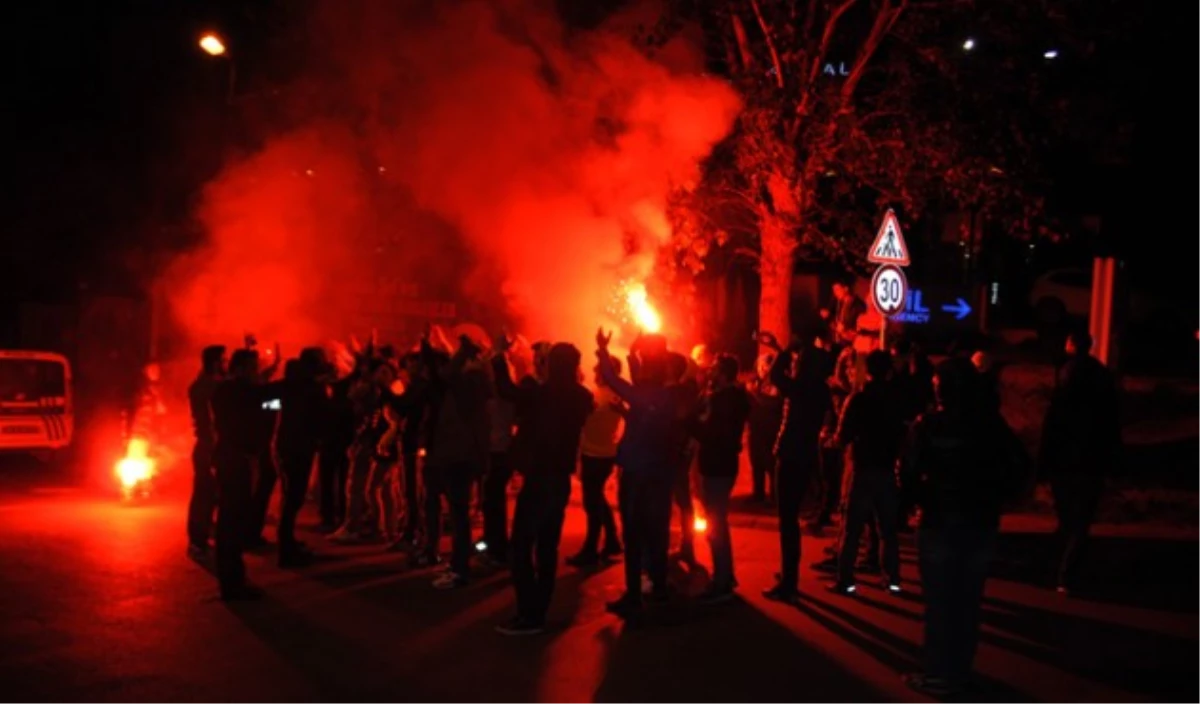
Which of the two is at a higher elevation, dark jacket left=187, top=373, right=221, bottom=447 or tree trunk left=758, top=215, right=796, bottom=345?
tree trunk left=758, top=215, right=796, bottom=345

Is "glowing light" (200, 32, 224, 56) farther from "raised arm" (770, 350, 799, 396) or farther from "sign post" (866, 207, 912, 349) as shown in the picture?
"raised arm" (770, 350, 799, 396)

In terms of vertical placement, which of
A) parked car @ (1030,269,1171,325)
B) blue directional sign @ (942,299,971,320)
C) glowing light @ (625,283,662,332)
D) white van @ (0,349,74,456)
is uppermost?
parked car @ (1030,269,1171,325)

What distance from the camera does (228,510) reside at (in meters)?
8.01

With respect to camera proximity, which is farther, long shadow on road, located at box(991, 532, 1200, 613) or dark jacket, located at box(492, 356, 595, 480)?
long shadow on road, located at box(991, 532, 1200, 613)

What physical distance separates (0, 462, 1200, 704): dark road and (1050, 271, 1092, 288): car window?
1733 cm

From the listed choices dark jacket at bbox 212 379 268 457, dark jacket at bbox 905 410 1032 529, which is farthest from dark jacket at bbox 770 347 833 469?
dark jacket at bbox 212 379 268 457

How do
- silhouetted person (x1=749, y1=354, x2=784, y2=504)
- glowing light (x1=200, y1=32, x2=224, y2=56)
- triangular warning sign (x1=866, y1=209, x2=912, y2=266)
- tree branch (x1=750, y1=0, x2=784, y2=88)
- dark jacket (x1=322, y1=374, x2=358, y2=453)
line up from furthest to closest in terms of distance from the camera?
glowing light (x1=200, y1=32, x2=224, y2=56), tree branch (x1=750, y1=0, x2=784, y2=88), silhouetted person (x1=749, y1=354, x2=784, y2=504), triangular warning sign (x1=866, y1=209, x2=912, y2=266), dark jacket (x1=322, y1=374, x2=358, y2=453)

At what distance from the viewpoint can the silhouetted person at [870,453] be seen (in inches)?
326

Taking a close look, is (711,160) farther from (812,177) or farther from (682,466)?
(682,466)

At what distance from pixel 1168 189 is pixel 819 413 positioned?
7194 millimetres

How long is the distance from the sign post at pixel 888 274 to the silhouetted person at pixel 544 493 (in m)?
4.94

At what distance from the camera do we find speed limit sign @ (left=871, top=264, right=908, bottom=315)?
11477 mm

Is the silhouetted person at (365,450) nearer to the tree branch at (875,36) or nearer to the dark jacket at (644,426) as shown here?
the dark jacket at (644,426)

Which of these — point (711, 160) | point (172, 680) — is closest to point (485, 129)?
point (711, 160)
